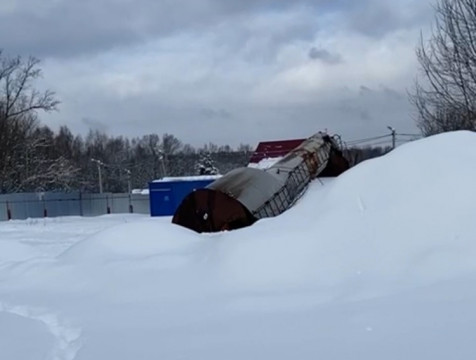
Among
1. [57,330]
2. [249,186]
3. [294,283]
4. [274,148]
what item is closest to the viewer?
[57,330]

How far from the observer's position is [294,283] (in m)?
7.29

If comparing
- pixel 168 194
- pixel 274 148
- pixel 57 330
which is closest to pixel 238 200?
pixel 57 330

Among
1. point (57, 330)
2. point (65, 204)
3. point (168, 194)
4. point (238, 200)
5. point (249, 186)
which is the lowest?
point (65, 204)

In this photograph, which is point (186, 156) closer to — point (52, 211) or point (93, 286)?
point (52, 211)

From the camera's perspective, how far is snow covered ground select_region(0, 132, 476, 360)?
507 centimetres

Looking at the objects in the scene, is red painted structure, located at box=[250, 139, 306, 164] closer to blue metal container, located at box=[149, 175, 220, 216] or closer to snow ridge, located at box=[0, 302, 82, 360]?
blue metal container, located at box=[149, 175, 220, 216]

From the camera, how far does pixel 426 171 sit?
9.02 meters

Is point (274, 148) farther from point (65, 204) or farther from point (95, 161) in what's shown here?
point (95, 161)

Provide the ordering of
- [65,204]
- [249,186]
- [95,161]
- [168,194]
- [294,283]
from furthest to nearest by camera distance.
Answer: [95,161] → [65,204] → [168,194] → [249,186] → [294,283]

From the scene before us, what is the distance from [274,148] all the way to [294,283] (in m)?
30.5

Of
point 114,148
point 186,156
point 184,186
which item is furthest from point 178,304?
point 114,148

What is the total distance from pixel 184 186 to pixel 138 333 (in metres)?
29.2

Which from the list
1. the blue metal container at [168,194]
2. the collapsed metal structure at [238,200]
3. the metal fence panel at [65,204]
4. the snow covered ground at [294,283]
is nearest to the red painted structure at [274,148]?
the blue metal container at [168,194]

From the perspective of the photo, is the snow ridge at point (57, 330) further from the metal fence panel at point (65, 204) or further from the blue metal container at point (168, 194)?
the metal fence panel at point (65, 204)
